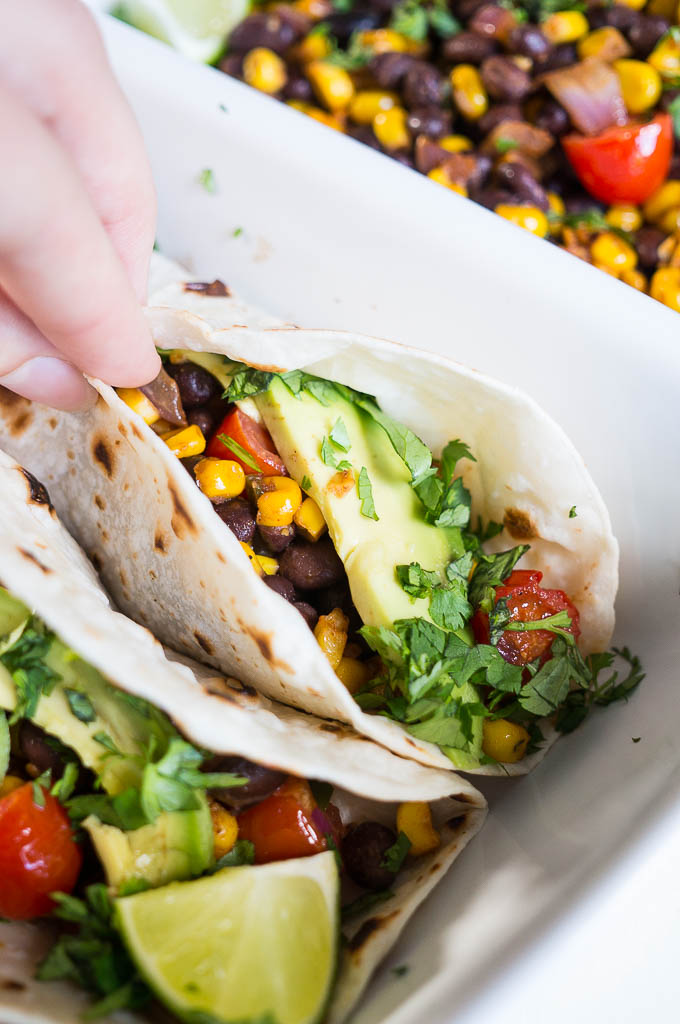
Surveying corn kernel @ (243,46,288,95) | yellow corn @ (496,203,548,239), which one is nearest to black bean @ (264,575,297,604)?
yellow corn @ (496,203,548,239)

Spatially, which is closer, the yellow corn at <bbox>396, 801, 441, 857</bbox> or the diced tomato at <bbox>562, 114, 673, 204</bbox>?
the yellow corn at <bbox>396, 801, 441, 857</bbox>

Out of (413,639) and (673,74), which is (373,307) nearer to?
(413,639)

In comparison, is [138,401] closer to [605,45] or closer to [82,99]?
[82,99]

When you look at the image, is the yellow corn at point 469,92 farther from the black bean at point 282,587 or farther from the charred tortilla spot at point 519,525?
the black bean at point 282,587

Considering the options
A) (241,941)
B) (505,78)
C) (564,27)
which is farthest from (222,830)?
(564,27)

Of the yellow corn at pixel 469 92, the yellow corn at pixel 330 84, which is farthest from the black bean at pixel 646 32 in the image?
the yellow corn at pixel 330 84

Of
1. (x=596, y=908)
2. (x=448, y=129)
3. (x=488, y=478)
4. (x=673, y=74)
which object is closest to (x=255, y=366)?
(x=488, y=478)

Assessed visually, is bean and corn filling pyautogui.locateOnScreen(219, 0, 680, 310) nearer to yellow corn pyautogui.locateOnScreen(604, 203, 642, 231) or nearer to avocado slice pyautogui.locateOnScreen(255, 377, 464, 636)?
yellow corn pyautogui.locateOnScreen(604, 203, 642, 231)
